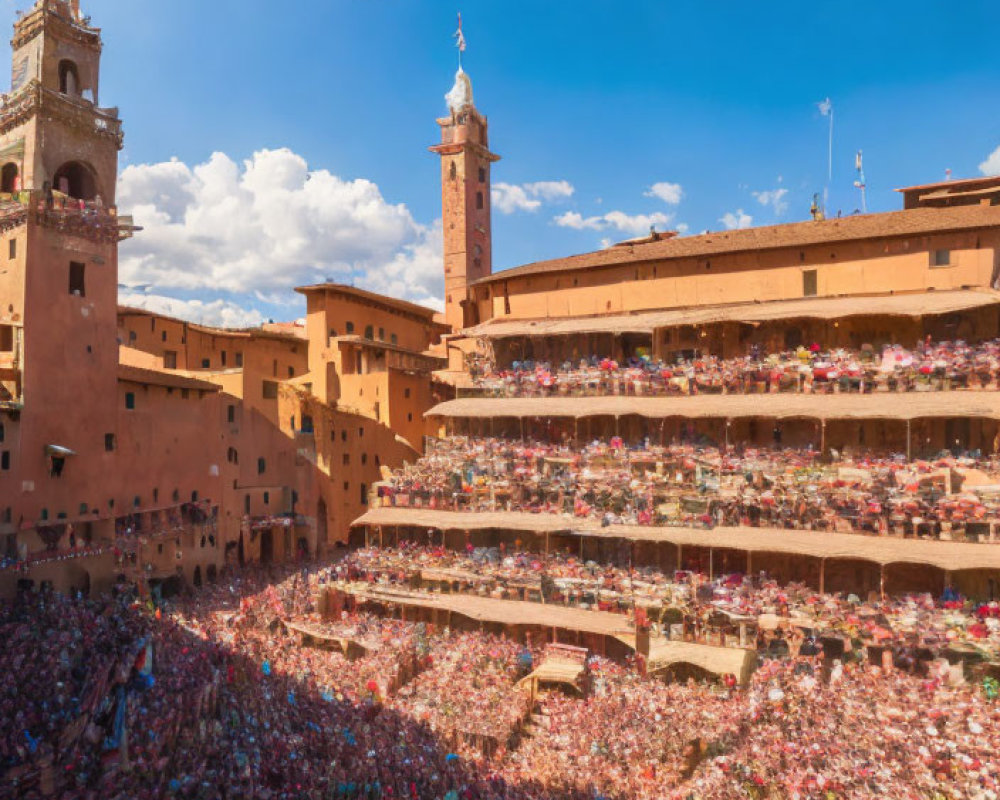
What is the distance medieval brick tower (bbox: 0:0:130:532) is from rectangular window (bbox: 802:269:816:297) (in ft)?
97.0

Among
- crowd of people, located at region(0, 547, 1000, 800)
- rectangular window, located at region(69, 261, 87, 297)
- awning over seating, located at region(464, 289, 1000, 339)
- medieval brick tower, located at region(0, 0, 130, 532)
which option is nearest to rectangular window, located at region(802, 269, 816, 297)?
awning over seating, located at region(464, 289, 1000, 339)

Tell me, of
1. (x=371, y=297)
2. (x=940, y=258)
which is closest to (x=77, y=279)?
(x=371, y=297)

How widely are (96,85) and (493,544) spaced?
2668 cm

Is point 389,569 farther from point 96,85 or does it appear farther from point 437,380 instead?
point 96,85

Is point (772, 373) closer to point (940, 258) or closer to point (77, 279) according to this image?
point (940, 258)

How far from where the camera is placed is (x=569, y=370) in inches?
1384

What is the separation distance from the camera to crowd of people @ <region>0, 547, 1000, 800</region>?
53.5ft

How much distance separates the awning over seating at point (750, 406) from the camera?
2552cm

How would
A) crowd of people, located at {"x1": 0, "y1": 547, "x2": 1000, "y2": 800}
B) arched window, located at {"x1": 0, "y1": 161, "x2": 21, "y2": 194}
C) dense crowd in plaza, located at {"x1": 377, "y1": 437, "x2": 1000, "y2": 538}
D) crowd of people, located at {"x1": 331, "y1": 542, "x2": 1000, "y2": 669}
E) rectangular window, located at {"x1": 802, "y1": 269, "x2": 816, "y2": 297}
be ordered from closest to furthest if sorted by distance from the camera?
crowd of people, located at {"x1": 0, "y1": 547, "x2": 1000, "y2": 800} < crowd of people, located at {"x1": 331, "y1": 542, "x2": 1000, "y2": 669} < dense crowd in plaza, located at {"x1": 377, "y1": 437, "x2": 1000, "y2": 538} < arched window, located at {"x1": 0, "y1": 161, "x2": 21, "y2": 194} < rectangular window, located at {"x1": 802, "y1": 269, "x2": 816, "y2": 297}

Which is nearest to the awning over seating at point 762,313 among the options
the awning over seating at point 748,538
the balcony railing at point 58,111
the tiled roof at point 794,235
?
the tiled roof at point 794,235

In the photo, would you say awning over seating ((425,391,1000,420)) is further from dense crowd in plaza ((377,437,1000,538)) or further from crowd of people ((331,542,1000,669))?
crowd of people ((331,542,1000,669))

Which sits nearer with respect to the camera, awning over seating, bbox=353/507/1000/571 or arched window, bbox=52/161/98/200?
awning over seating, bbox=353/507/1000/571

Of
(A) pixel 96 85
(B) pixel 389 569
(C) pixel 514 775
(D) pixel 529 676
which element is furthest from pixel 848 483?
(A) pixel 96 85

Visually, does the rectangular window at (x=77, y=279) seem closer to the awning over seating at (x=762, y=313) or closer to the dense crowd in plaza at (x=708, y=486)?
the dense crowd in plaza at (x=708, y=486)
